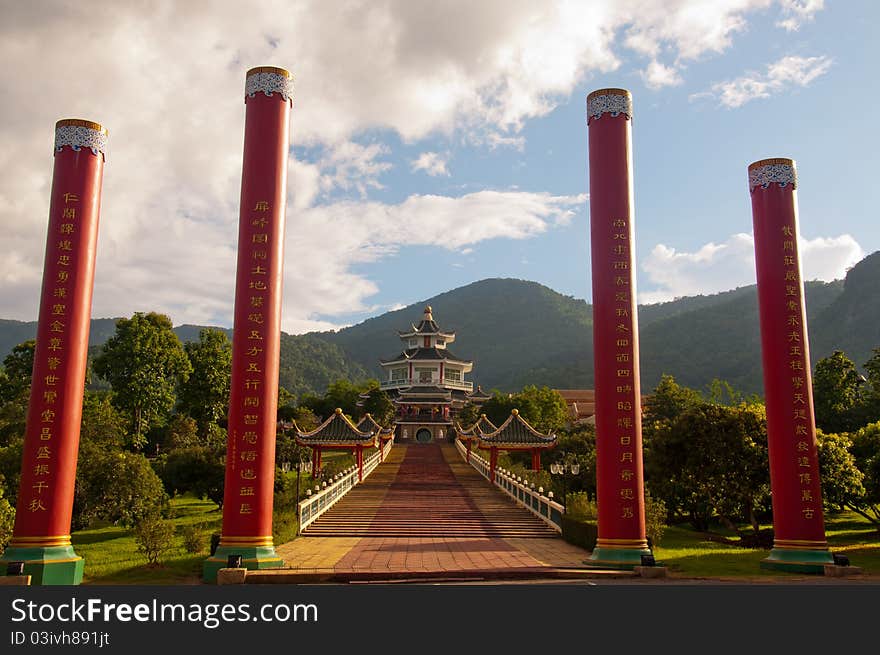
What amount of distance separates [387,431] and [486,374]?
8720 cm

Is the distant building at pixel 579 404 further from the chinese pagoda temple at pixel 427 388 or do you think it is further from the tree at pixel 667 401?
the tree at pixel 667 401

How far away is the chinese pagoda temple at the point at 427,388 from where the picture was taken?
6019cm

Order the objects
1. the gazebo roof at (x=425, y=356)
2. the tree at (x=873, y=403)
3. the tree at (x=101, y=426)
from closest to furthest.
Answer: the tree at (x=101, y=426) < the tree at (x=873, y=403) < the gazebo roof at (x=425, y=356)

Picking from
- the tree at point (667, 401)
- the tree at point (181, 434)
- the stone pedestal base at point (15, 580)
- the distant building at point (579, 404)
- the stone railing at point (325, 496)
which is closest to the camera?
the stone pedestal base at point (15, 580)

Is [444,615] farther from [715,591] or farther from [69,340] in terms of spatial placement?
[69,340]

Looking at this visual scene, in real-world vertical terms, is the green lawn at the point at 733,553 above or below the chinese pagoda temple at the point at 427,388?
below

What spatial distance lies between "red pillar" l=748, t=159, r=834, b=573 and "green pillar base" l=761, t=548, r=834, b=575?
19 mm

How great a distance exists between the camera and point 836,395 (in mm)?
39500

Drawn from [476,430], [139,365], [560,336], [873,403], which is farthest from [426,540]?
[560,336]

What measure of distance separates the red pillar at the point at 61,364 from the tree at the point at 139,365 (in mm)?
25410

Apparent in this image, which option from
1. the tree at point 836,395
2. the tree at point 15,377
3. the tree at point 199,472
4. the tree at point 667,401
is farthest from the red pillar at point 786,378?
the tree at point 15,377

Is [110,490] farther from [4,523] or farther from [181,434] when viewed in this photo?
[181,434]

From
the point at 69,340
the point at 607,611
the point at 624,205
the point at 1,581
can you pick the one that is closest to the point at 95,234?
the point at 69,340

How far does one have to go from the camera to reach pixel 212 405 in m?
43.8
